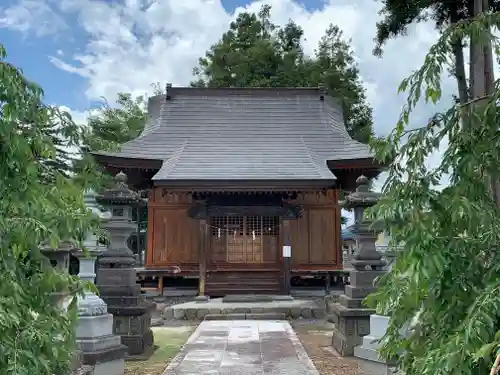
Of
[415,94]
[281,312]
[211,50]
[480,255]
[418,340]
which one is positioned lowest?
[281,312]

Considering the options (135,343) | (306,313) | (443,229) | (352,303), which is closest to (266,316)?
(306,313)

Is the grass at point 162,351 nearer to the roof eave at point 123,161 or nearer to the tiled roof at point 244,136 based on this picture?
the tiled roof at point 244,136

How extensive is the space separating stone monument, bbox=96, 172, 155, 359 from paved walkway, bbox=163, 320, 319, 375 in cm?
75

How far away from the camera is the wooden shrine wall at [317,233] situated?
537 inches

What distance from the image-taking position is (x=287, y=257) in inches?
508

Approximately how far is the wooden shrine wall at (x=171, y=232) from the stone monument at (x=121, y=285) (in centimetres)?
657

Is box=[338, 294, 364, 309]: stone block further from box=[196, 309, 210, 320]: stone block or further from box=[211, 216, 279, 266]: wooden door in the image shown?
box=[211, 216, 279, 266]: wooden door

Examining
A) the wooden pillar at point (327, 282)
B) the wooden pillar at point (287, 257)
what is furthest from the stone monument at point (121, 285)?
the wooden pillar at point (327, 282)

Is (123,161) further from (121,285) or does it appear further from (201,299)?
(121,285)

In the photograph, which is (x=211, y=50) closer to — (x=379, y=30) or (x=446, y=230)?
(x=379, y=30)

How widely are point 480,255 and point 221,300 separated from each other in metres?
10.6

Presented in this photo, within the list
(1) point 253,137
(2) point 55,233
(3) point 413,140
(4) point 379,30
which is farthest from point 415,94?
(1) point 253,137

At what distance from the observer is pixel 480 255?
81.5 inches

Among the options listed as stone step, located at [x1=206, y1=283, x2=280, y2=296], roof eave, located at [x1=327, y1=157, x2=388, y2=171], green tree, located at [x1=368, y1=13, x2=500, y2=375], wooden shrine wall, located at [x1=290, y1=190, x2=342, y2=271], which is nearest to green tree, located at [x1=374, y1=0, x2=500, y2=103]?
roof eave, located at [x1=327, y1=157, x2=388, y2=171]
